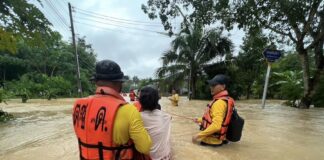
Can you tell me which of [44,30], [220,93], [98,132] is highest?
[44,30]

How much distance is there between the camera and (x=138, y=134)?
268 cm

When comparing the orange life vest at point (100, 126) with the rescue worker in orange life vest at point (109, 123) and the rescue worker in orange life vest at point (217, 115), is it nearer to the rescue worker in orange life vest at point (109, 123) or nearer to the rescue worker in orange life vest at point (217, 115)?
the rescue worker in orange life vest at point (109, 123)

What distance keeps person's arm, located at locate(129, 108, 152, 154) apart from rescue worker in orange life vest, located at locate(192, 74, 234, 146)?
2.44 m

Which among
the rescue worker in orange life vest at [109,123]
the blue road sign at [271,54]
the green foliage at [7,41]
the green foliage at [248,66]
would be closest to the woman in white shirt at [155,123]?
the rescue worker in orange life vest at [109,123]

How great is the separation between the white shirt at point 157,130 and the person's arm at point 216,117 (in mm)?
976

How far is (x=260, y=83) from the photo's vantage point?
3103cm

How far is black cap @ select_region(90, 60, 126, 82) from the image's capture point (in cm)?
278

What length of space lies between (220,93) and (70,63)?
39.8 m

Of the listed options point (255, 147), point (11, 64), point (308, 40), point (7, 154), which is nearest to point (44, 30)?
point (7, 154)

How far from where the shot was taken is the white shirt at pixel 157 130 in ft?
13.3

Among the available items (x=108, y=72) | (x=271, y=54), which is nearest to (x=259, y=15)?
(x=271, y=54)

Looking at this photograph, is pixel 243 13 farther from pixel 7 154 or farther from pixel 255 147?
pixel 7 154

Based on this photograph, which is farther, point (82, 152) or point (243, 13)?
point (243, 13)

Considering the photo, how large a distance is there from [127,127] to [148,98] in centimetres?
126
